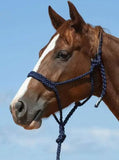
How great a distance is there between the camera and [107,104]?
8602 mm

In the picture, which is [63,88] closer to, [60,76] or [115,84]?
[60,76]

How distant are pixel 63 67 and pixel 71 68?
0.41 feet

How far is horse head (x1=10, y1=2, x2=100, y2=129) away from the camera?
8164 mm

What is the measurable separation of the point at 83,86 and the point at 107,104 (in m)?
0.48

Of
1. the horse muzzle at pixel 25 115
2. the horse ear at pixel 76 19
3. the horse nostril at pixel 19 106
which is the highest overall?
the horse ear at pixel 76 19

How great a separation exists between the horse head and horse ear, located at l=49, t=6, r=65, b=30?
315mm

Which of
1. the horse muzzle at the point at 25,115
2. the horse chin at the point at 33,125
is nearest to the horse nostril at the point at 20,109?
the horse muzzle at the point at 25,115

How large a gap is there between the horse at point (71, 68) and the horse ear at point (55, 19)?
27 cm

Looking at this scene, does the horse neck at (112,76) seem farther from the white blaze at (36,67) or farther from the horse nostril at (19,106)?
the horse nostril at (19,106)

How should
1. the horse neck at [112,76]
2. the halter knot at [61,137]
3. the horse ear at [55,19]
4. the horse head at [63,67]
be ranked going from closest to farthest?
1. the horse head at [63,67]
2. the horse neck at [112,76]
3. the halter knot at [61,137]
4. the horse ear at [55,19]

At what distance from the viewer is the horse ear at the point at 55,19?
892 cm

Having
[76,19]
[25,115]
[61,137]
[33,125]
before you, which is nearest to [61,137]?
[61,137]

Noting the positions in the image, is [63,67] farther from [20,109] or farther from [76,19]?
[20,109]

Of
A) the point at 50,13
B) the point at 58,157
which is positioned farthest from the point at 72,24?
the point at 58,157
